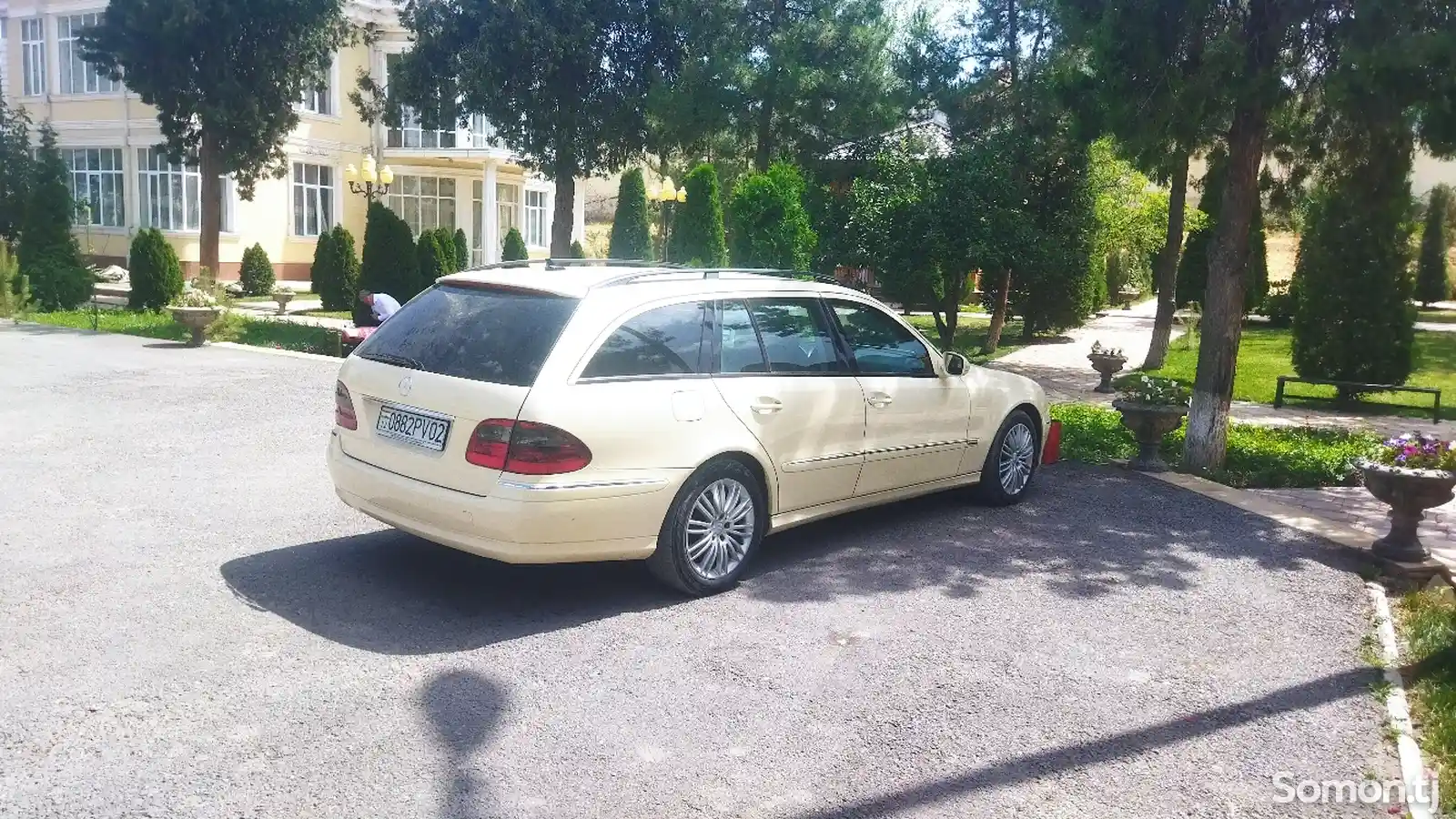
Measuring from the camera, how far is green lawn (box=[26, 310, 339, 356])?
1762cm

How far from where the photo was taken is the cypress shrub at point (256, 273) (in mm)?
31094

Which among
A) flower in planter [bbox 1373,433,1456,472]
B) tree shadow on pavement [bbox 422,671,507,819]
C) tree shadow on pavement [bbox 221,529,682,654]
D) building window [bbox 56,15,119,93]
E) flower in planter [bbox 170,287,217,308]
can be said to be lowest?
tree shadow on pavement [bbox 422,671,507,819]

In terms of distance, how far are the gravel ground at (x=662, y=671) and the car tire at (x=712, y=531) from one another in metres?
0.16

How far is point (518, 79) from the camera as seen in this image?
2014 centimetres

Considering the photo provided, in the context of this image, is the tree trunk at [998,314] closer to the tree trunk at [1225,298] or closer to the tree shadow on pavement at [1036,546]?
the tree trunk at [1225,298]

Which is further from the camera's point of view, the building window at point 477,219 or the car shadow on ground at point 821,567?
the building window at point 477,219

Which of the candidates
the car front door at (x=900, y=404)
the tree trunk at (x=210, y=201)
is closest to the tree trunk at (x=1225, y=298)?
the car front door at (x=900, y=404)

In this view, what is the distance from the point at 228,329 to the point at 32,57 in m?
22.3

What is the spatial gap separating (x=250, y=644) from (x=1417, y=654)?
17.2 feet

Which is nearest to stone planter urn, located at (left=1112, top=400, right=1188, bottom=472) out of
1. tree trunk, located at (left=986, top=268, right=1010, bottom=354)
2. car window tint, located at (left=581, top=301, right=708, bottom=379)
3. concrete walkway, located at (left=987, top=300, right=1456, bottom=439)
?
concrete walkway, located at (left=987, top=300, right=1456, bottom=439)

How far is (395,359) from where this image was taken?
6.02m

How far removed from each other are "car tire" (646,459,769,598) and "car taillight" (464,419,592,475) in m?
0.65

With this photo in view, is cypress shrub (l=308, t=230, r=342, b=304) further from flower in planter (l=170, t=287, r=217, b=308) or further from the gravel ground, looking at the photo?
the gravel ground

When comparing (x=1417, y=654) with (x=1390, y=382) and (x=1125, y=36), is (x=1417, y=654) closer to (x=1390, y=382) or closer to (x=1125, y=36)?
(x=1125, y=36)
